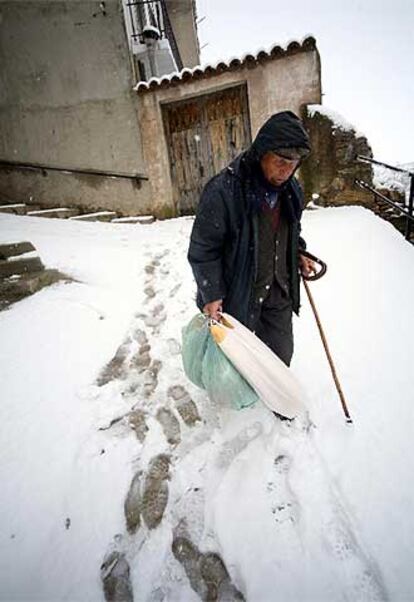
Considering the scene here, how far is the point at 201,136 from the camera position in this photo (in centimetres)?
769

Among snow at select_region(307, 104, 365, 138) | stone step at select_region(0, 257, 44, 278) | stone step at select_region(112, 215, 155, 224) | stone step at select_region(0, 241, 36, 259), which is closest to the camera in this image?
stone step at select_region(0, 257, 44, 278)

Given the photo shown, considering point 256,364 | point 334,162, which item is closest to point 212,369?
point 256,364

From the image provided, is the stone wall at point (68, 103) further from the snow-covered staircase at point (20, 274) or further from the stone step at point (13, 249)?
the snow-covered staircase at point (20, 274)

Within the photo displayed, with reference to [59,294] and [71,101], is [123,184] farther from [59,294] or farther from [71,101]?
[59,294]

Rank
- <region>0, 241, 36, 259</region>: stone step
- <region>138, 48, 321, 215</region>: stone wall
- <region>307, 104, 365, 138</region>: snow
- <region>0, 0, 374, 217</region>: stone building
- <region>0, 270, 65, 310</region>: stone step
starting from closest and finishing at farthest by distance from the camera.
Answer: <region>0, 270, 65, 310</region>: stone step, <region>0, 241, 36, 259</region>: stone step, <region>307, 104, 365, 138</region>: snow, <region>138, 48, 321, 215</region>: stone wall, <region>0, 0, 374, 217</region>: stone building

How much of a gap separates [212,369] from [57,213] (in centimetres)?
721

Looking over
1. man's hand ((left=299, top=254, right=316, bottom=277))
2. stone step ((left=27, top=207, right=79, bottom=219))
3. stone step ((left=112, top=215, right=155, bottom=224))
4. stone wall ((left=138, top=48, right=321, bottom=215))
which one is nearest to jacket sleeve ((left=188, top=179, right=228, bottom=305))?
man's hand ((left=299, top=254, right=316, bottom=277))

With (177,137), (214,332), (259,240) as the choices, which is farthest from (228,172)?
(177,137)

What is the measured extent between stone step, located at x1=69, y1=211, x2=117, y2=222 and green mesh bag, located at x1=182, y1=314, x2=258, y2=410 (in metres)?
6.51

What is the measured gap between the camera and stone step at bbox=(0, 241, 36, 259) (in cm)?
354

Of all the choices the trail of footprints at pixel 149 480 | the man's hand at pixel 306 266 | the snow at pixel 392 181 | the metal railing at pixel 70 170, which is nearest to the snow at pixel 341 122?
the snow at pixel 392 181

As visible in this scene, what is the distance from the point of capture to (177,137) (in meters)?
7.84

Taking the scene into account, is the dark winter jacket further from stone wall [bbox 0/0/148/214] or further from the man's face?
stone wall [bbox 0/0/148/214]

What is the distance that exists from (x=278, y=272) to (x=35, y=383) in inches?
71.8
